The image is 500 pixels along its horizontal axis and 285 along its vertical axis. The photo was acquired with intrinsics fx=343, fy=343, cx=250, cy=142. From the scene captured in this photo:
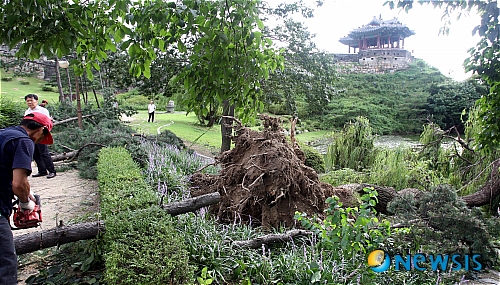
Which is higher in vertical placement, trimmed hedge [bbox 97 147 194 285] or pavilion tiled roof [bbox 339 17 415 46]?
pavilion tiled roof [bbox 339 17 415 46]

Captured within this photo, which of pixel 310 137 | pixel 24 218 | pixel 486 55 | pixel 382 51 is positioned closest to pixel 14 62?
pixel 310 137

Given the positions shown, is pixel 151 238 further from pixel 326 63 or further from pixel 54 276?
pixel 326 63

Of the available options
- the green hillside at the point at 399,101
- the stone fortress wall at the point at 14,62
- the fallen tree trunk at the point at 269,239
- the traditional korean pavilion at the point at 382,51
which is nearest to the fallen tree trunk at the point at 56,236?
the fallen tree trunk at the point at 269,239

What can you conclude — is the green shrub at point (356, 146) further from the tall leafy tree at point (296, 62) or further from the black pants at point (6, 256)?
the black pants at point (6, 256)

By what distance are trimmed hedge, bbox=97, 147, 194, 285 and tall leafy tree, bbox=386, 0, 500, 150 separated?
3089mm

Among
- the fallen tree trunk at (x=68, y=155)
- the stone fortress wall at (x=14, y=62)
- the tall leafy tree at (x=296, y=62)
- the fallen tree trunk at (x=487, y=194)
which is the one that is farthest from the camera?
the stone fortress wall at (x=14, y=62)

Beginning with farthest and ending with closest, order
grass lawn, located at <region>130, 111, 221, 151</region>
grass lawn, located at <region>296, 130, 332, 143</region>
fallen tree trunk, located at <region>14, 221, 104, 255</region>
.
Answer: grass lawn, located at <region>296, 130, 332, 143</region> < grass lawn, located at <region>130, 111, 221, 151</region> < fallen tree trunk, located at <region>14, 221, 104, 255</region>

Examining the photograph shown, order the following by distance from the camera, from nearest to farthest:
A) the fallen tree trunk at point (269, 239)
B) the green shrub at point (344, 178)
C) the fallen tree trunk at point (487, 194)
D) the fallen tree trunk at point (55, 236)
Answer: the fallen tree trunk at point (55, 236) < the fallen tree trunk at point (269, 239) < the fallen tree trunk at point (487, 194) < the green shrub at point (344, 178)

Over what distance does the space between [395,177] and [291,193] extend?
4.56 m

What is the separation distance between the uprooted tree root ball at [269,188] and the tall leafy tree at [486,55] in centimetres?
233

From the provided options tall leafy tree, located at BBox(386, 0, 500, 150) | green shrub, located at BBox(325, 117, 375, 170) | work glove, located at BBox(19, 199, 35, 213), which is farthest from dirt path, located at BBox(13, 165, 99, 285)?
green shrub, located at BBox(325, 117, 375, 170)

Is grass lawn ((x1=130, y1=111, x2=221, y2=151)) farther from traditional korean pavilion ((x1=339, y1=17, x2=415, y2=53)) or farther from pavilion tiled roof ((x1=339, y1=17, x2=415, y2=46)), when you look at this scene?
traditional korean pavilion ((x1=339, y1=17, x2=415, y2=53))

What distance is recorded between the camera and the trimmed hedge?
103 inches

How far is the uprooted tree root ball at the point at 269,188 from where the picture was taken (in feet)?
15.9
